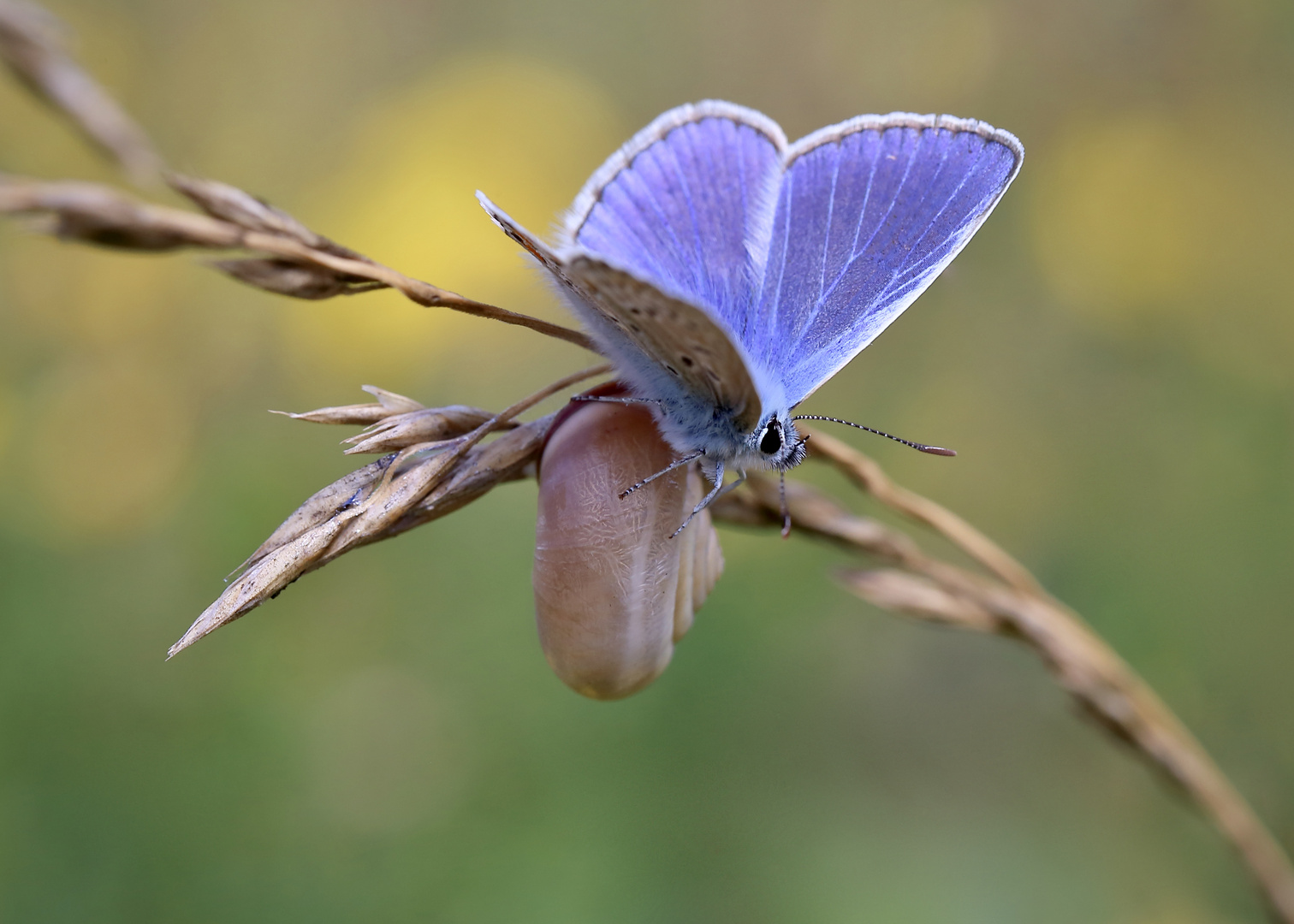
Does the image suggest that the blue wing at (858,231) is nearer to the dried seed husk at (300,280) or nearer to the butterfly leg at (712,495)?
the butterfly leg at (712,495)

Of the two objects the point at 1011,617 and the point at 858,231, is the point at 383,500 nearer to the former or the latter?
the point at 858,231

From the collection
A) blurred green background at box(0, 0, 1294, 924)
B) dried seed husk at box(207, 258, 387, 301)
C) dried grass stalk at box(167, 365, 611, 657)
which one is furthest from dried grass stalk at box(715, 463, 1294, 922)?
blurred green background at box(0, 0, 1294, 924)

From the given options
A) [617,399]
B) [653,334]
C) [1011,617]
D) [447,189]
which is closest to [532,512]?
[447,189]

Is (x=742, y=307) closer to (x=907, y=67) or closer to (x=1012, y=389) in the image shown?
(x=1012, y=389)

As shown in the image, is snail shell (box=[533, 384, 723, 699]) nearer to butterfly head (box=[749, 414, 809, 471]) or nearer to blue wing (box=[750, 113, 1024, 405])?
butterfly head (box=[749, 414, 809, 471])

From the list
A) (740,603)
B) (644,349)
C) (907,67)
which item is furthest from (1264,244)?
(644,349)

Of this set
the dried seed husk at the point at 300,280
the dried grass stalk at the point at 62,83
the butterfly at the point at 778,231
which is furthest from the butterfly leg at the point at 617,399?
the dried grass stalk at the point at 62,83
